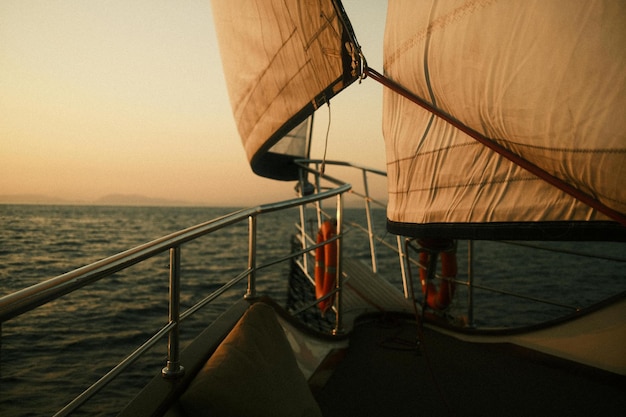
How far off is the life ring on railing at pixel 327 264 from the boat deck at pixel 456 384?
111cm

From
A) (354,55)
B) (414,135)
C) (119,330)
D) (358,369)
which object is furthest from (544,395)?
(119,330)

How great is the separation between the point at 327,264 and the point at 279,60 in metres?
1.90

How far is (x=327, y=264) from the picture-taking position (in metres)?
4.13

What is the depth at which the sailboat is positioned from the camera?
139 centimetres

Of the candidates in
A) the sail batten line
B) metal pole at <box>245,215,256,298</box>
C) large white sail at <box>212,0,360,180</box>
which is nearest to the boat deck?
metal pole at <box>245,215,256,298</box>

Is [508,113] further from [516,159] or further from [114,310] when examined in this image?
[114,310]

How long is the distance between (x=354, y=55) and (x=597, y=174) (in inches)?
45.9

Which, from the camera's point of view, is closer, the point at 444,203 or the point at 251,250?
the point at 444,203

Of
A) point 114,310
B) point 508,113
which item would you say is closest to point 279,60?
point 508,113

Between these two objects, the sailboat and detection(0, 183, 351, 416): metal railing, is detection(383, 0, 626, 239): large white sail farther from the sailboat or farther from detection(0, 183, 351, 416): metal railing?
detection(0, 183, 351, 416): metal railing

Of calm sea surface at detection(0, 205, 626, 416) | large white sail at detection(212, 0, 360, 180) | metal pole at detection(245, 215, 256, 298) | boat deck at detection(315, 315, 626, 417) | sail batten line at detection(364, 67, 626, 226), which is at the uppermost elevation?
large white sail at detection(212, 0, 360, 180)

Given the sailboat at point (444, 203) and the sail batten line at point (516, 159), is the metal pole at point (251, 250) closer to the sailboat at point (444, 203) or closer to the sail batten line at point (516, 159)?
the sailboat at point (444, 203)

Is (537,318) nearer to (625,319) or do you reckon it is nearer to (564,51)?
(625,319)

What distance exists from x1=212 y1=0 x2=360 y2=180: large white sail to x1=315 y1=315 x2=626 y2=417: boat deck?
1543 mm
